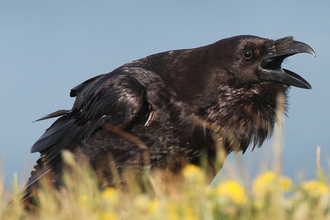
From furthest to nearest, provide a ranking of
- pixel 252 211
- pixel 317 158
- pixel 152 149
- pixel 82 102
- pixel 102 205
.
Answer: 1. pixel 82 102
2. pixel 152 149
3. pixel 317 158
4. pixel 102 205
5. pixel 252 211

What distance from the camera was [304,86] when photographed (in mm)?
4023

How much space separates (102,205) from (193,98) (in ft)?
6.31

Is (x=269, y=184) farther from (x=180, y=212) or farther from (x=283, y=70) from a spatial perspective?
(x=283, y=70)

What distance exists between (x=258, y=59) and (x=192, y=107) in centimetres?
82

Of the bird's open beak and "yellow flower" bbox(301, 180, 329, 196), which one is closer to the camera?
"yellow flower" bbox(301, 180, 329, 196)

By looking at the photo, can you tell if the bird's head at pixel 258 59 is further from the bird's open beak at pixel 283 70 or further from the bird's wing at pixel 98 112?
the bird's wing at pixel 98 112

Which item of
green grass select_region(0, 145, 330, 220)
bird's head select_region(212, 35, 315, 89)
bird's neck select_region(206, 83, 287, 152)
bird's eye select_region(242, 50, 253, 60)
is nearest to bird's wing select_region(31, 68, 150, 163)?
bird's neck select_region(206, 83, 287, 152)

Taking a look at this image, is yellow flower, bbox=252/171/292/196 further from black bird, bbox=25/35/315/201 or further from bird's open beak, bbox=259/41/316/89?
bird's open beak, bbox=259/41/316/89

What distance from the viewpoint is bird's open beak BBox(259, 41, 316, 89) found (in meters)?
3.97

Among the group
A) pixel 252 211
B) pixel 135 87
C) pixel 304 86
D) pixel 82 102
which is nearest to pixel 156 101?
pixel 135 87

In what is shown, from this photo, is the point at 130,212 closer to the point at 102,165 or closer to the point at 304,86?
the point at 102,165

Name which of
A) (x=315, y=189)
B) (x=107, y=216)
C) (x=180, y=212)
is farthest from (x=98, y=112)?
(x=315, y=189)

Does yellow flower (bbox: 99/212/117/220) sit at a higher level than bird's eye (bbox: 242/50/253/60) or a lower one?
lower

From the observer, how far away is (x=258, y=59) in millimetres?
4113
